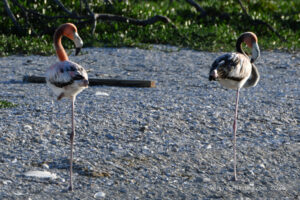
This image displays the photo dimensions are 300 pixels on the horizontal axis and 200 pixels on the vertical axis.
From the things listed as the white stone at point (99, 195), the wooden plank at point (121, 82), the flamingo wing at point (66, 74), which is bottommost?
the white stone at point (99, 195)

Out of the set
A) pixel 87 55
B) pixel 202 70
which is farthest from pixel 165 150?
pixel 87 55

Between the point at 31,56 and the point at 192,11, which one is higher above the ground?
the point at 192,11

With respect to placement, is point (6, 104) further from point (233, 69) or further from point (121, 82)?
point (233, 69)

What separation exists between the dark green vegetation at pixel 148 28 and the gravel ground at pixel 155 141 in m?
2.45

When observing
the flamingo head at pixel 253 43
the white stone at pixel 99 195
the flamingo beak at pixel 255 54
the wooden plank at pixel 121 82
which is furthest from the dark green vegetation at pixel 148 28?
the white stone at pixel 99 195

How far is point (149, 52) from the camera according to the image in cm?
1168

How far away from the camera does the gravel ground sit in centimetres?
517

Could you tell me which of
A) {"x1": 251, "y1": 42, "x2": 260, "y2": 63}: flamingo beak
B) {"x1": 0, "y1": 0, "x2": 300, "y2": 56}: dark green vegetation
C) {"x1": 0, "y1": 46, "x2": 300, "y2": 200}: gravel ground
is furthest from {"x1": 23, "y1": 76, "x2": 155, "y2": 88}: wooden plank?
{"x1": 0, "y1": 0, "x2": 300, "y2": 56}: dark green vegetation

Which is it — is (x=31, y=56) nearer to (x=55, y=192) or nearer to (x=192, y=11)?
(x=192, y=11)

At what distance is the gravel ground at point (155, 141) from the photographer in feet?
17.0

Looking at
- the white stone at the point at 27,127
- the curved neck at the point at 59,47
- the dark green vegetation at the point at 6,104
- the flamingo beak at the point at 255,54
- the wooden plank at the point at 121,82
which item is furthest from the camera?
the wooden plank at the point at 121,82

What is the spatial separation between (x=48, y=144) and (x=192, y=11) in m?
9.45

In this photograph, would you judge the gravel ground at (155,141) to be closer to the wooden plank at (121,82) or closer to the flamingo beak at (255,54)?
the wooden plank at (121,82)

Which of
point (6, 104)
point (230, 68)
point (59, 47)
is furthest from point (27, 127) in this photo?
point (230, 68)
